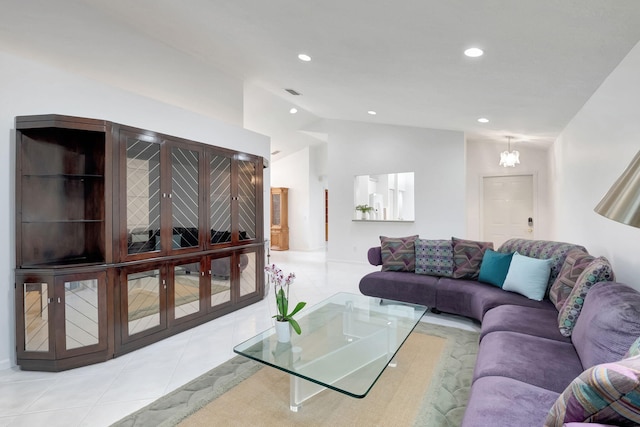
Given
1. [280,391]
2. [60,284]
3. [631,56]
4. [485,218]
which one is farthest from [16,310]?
[485,218]

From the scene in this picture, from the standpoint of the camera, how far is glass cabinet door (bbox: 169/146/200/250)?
10.8 ft

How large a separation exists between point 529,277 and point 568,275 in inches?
17.3

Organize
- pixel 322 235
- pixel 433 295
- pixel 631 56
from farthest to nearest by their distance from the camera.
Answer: pixel 322 235, pixel 433 295, pixel 631 56

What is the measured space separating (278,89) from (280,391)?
4326mm

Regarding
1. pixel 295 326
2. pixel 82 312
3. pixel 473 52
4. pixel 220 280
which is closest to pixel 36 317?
pixel 82 312

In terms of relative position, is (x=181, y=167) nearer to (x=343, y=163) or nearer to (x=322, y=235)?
(x=343, y=163)

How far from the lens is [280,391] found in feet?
7.29

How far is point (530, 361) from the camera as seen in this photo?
176 cm

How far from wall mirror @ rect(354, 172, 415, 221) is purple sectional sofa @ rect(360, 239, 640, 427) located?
12.7ft

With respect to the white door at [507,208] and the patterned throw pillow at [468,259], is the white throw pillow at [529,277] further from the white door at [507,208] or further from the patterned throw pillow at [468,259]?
the white door at [507,208]

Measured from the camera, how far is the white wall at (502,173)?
20.0 ft

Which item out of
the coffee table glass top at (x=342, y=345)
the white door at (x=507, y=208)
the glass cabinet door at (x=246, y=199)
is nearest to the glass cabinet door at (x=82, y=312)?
the coffee table glass top at (x=342, y=345)

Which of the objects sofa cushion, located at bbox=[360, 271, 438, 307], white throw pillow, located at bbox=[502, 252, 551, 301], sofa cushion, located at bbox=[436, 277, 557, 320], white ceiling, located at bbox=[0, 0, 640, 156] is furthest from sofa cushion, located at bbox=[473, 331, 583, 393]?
white ceiling, located at bbox=[0, 0, 640, 156]

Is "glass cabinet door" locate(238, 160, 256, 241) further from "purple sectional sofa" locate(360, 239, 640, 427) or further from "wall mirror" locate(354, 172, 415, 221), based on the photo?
"wall mirror" locate(354, 172, 415, 221)
